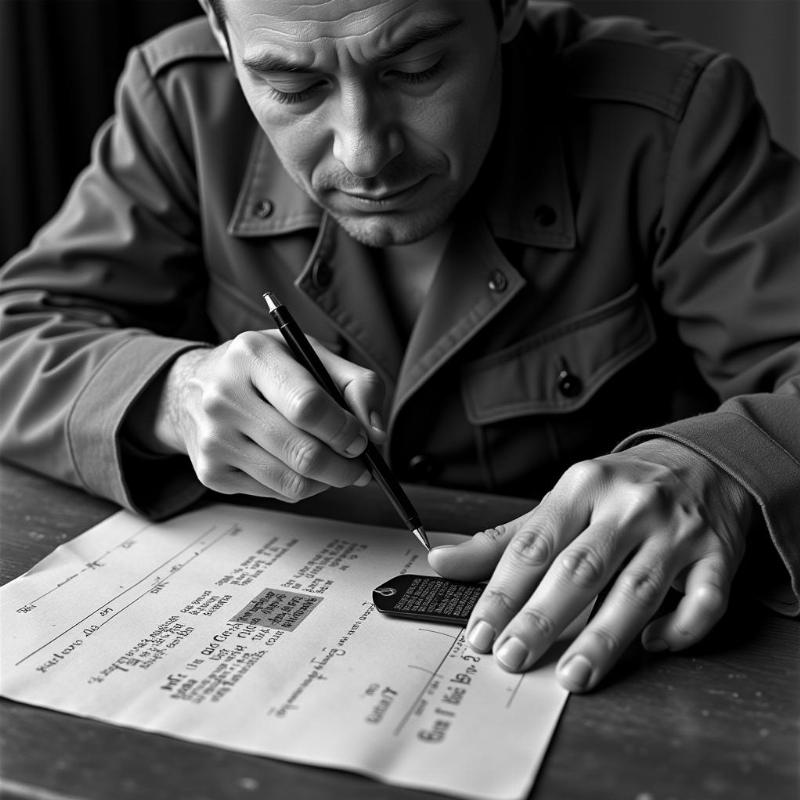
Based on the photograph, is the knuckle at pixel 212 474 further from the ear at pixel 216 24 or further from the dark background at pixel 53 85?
the dark background at pixel 53 85

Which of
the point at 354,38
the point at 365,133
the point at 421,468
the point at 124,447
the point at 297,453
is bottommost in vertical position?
the point at 421,468

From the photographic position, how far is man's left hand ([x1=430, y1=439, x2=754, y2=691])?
83cm

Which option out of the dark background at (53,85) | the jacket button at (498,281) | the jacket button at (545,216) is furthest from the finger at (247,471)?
the dark background at (53,85)

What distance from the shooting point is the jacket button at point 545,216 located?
4.62 ft

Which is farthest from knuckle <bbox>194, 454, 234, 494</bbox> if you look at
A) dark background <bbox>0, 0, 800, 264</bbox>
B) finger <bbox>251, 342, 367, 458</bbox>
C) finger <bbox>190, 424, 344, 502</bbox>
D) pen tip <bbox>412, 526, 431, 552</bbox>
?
dark background <bbox>0, 0, 800, 264</bbox>

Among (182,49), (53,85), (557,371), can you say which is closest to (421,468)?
(557,371)

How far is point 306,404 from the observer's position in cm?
96

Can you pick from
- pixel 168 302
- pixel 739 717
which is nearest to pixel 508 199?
pixel 168 302

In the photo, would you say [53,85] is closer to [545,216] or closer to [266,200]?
[266,200]

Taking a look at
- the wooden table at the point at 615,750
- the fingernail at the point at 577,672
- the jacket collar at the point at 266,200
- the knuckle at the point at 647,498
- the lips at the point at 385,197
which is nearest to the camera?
the wooden table at the point at 615,750

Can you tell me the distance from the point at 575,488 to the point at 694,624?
0.53 ft

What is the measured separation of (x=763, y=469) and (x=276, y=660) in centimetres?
52

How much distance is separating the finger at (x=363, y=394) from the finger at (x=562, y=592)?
251 mm

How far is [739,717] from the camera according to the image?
76cm
